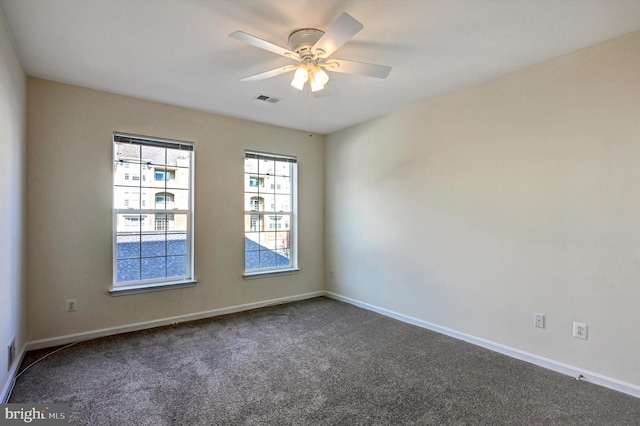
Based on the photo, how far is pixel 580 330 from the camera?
253cm

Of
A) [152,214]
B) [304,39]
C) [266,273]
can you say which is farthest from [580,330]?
[152,214]

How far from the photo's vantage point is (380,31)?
2.28 metres

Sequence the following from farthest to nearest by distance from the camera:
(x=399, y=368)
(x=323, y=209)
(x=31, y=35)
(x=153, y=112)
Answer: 1. (x=323, y=209)
2. (x=153, y=112)
3. (x=399, y=368)
4. (x=31, y=35)

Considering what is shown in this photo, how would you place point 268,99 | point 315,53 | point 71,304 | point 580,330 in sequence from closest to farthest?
point 315,53, point 580,330, point 71,304, point 268,99

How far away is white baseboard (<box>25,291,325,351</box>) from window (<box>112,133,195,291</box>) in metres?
0.41

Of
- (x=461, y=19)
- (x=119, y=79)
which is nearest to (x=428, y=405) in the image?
(x=461, y=19)

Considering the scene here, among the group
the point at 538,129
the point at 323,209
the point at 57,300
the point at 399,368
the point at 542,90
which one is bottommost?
the point at 399,368

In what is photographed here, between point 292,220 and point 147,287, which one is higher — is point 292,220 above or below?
above

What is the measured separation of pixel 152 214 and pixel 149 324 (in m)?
1.22

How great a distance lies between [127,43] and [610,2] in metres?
3.20

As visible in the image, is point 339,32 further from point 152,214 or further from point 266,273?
point 266,273

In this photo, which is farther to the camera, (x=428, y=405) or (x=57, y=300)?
(x=57, y=300)

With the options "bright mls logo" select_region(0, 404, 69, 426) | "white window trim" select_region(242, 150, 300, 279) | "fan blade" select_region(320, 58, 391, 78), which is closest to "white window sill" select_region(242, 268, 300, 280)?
"white window trim" select_region(242, 150, 300, 279)

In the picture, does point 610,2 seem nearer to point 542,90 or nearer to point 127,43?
point 542,90
